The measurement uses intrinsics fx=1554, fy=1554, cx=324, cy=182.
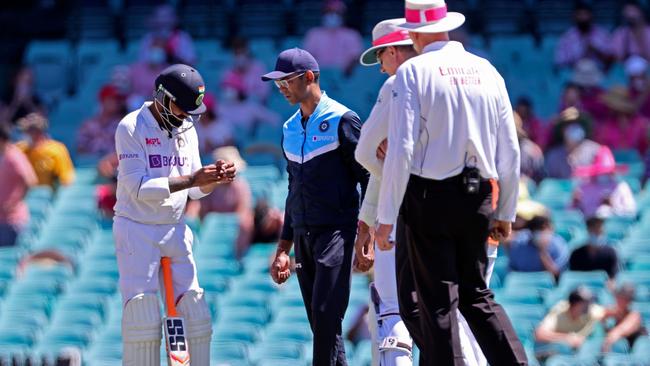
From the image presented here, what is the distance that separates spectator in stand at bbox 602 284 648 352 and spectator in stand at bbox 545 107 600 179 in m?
2.31

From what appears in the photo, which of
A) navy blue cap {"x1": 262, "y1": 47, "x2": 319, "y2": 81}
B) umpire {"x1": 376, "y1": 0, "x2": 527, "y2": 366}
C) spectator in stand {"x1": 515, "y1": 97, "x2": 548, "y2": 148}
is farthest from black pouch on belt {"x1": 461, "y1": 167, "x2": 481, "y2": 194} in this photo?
spectator in stand {"x1": 515, "y1": 97, "x2": 548, "y2": 148}

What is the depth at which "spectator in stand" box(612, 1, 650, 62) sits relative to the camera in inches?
640

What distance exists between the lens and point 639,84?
610 inches

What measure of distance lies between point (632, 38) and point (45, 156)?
20.4 feet

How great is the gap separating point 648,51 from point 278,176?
171 inches

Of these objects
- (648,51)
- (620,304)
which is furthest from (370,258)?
(648,51)

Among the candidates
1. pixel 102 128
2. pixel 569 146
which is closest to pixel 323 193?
pixel 569 146

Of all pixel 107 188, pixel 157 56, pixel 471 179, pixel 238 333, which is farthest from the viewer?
pixel 157 56

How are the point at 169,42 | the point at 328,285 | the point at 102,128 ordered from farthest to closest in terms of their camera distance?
the point at 169,42
the point at 102,128
the point at 328,285

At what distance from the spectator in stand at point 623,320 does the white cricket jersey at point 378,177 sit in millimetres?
4062

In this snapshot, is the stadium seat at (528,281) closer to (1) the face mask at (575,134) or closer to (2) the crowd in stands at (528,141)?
(2) the crowd in stands at (528,141)

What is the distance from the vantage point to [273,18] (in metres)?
18.2

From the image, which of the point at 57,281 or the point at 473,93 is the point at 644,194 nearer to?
the point at 57,281

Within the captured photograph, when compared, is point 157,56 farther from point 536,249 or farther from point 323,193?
point 323,193
